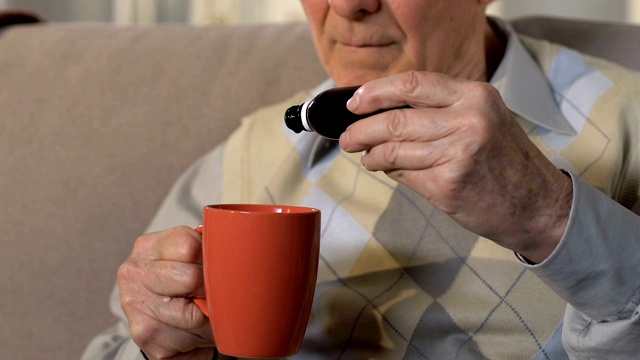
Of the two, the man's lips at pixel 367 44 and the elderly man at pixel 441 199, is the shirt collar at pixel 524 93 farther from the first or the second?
the man's lips at pixel 367 44

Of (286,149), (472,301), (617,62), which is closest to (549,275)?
(472,301)

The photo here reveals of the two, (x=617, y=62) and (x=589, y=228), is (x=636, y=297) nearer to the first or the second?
(x=589, y=228)

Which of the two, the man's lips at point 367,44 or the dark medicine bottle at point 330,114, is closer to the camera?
the dark medicine bottle at point 330,114

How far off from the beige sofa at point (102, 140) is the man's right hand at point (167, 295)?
0.42 metres

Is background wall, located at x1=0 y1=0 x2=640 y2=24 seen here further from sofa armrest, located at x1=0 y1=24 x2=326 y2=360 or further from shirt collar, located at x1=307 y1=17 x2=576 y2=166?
shirt collar, located at x1=307 y1=17 x2=576 y2=166

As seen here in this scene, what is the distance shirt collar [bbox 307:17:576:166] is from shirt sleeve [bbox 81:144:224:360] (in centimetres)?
17

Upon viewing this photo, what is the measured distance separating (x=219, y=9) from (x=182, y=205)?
1255mm

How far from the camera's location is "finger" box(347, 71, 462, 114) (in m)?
0.67

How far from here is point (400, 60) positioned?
1015 mm

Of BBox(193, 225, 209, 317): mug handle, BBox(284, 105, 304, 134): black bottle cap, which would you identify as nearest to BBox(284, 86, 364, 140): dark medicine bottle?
BBox(284, 105, 304, 134): black bottle cap

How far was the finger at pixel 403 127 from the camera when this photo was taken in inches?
25.8

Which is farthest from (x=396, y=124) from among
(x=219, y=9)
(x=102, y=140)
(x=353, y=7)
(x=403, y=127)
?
(x=219, y=9)

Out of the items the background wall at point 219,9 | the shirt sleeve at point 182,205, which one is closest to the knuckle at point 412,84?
the shirt sleeve at point 182,205

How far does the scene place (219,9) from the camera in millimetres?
2363
